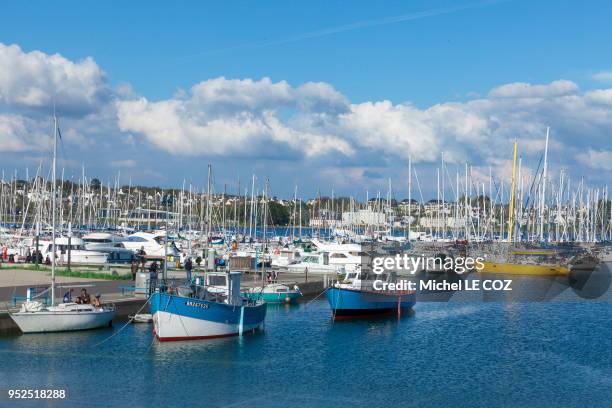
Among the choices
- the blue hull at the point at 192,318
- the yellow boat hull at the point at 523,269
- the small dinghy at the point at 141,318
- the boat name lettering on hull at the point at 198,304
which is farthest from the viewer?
the yellow boat hull at the point at 523,269

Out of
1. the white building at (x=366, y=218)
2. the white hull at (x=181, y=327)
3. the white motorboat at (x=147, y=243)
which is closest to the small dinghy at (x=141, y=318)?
the white hull at (x=181, y=327)

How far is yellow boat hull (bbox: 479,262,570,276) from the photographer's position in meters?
82.7

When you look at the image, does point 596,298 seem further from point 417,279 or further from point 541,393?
point 541,393

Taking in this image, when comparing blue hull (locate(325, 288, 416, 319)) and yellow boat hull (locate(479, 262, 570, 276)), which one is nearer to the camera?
blue hull (locate(325, 288, 416, 319))

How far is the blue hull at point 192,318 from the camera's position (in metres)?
39.2

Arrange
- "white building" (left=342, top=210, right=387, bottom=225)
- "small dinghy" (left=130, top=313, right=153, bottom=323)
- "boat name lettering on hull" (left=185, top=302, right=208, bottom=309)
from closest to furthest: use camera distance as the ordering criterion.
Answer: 1. "boat name lettering on hull" (left=185, top=302, right=208, bottom=309)
2. "small dinghy" (left=130, top=313, right=153, bottom=323)
3. "white building" (left=342, top=210, right=387, bottom=225)

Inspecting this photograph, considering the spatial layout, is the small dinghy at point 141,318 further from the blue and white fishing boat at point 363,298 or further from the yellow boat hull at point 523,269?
the yellow boat hull at point 523,269

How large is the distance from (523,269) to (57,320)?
53.7 m

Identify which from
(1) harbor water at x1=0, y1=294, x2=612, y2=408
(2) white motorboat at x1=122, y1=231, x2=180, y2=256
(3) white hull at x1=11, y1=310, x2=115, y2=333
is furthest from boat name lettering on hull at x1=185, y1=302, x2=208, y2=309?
Result: (2) white motorboat at x1=122, y1=231, x2=180, y2=256

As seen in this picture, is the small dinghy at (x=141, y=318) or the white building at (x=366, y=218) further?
the white building at (x=366, y=218)

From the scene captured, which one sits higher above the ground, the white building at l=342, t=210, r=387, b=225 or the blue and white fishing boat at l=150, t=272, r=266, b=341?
the white building at l=342, t=210, r=387, b=225

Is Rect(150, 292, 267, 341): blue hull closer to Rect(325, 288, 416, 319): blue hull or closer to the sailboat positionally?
the sailboat

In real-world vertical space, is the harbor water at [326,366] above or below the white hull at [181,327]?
below

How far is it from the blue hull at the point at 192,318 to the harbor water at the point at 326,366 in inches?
21.2
